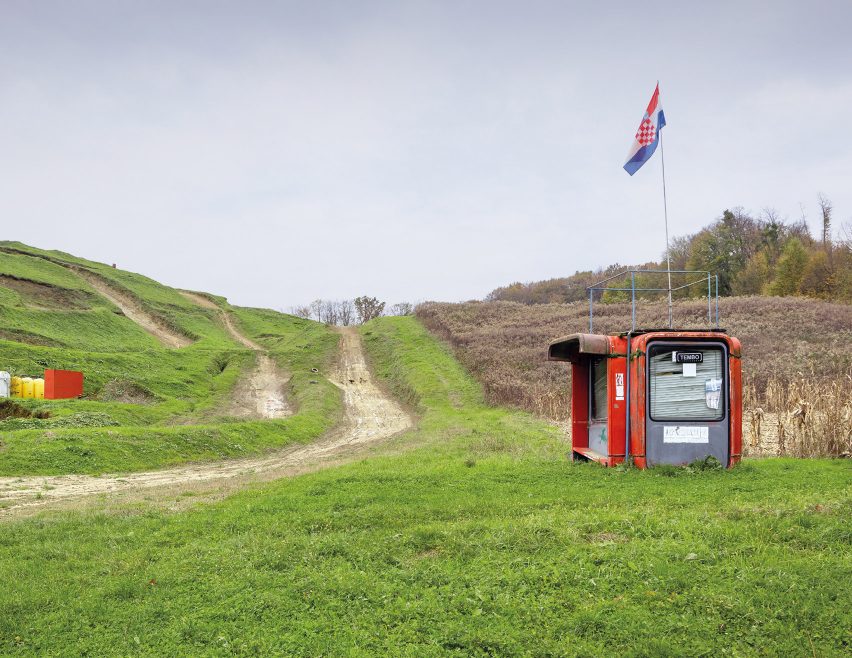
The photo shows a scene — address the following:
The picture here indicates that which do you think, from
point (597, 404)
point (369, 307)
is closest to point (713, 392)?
point (597, 404)

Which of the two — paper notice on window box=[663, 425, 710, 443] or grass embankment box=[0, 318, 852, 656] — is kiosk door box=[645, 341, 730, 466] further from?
grass embankment box=[0, 318, 852, 656]

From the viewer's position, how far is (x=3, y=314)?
142 feet

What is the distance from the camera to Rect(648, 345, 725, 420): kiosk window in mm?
11406

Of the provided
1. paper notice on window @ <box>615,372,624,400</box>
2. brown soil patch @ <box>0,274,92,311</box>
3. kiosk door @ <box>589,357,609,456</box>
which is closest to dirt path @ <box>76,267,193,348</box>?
brown soil patch @ <box>0,274,92,311</box>

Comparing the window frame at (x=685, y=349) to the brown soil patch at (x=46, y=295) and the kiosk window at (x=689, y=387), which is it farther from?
the brown soil patch at (x=46, y=295)

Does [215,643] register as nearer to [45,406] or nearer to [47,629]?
[47,629]

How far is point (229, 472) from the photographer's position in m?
18.4

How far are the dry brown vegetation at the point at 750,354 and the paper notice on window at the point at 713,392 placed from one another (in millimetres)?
3846

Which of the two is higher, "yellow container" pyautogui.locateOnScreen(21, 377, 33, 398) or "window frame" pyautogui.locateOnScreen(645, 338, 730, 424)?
"window frame" pyautogui.locateOnScreen(645, 338, 730, 424)

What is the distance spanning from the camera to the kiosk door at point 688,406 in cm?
1137

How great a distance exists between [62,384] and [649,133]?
27452mm

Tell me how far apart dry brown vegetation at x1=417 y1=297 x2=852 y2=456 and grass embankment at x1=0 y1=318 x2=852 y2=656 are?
338 centimetres

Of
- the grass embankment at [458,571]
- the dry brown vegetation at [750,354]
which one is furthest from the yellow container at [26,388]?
the dry brown vegetation at [750,354]

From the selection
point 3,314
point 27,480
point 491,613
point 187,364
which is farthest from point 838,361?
point 3,314
